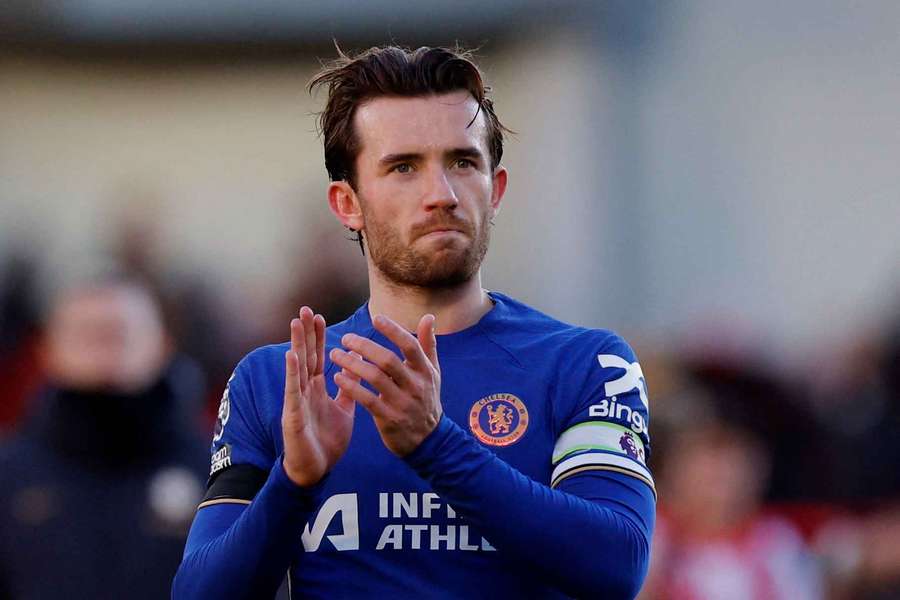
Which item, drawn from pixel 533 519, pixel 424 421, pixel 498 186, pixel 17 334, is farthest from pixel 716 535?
pixel 17 334

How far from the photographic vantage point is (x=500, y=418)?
→ 3.31m

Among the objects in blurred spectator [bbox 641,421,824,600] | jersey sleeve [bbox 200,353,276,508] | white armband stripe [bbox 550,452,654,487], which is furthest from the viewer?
blurred spectator [bbox 641,421,824,600]

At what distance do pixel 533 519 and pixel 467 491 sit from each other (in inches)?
5.2

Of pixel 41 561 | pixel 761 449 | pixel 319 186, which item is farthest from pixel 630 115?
pixel 41 561

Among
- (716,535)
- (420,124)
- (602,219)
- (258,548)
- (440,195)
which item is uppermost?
(602,219)

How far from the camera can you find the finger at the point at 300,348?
9.93 ft

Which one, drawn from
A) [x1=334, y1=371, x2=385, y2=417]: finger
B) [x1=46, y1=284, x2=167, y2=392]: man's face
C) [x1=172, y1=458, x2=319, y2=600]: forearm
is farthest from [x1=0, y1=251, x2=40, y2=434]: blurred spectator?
[x1=334, y1=371, x2=385, y2=417]: finger

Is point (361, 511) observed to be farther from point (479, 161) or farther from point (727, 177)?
point (727, 177)

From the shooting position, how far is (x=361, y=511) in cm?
327

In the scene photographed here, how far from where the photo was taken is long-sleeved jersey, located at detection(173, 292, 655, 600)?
2.99 metres

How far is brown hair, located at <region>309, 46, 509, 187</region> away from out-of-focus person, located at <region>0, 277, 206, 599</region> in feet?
5.73

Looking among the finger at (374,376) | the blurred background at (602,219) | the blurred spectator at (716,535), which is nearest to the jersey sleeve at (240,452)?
the finger at (374,376)

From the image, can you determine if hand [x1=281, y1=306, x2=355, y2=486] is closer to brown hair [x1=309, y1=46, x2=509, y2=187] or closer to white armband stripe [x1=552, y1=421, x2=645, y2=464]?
white armband stripe [x1=552, y1=421, x2=645, y2=464]

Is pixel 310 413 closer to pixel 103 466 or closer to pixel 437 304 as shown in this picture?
pixel 437 304
